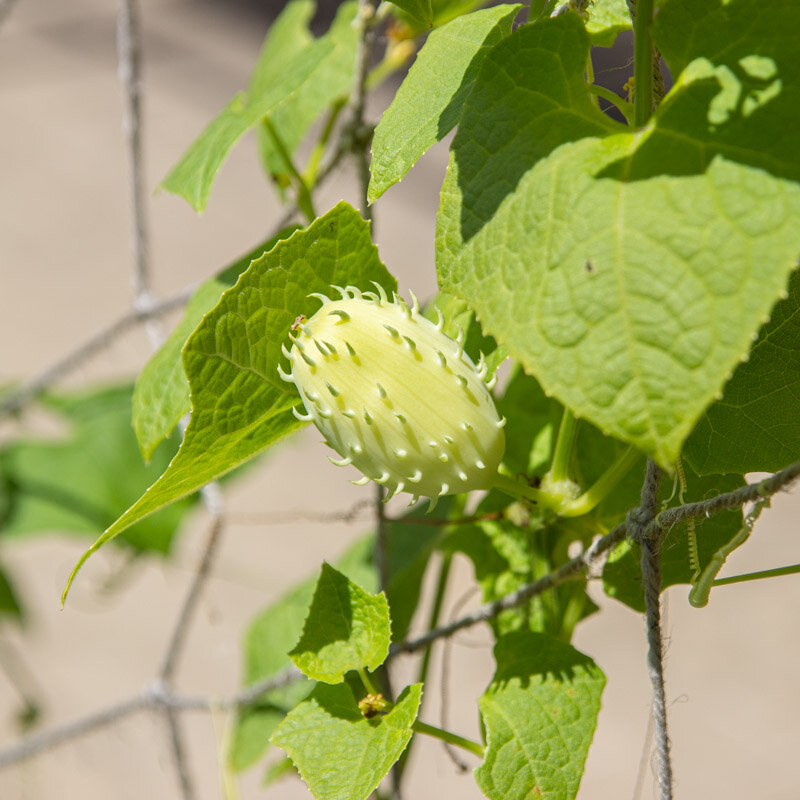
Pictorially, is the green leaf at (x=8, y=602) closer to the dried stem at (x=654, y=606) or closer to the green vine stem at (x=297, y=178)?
the green vine stem at (x=297, y=178)

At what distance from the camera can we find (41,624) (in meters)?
1.26

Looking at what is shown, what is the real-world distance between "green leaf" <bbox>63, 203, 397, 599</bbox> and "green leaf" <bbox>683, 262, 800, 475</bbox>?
11 centimetres

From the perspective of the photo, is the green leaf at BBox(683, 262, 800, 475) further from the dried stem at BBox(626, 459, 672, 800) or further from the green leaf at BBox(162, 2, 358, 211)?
the green leaf at BBox(162, 2, 358, 211)

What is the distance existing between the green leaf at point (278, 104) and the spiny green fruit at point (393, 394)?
0.11m

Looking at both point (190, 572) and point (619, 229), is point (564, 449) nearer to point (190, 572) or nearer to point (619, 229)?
point (619, 229)

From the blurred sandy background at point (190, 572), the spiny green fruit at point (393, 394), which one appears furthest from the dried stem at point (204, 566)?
the spiny green fruit at point (393, 394)

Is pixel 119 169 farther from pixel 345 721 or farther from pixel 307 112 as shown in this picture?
pixel 345 721

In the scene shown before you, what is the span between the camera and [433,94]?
0.27 meters

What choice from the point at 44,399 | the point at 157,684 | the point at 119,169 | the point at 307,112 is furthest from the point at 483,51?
the point at 119,169

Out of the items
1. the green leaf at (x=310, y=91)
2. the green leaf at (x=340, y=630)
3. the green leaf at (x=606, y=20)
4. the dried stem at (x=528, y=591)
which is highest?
the green leaf at (x=310, y=91)

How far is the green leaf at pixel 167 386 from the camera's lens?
1.03ft

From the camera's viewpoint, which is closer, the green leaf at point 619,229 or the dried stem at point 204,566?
the green leaf at point 619,229

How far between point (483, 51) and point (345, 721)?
7.7 inches

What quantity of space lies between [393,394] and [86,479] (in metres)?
0.55
